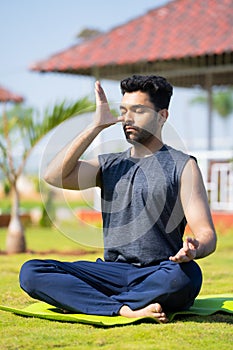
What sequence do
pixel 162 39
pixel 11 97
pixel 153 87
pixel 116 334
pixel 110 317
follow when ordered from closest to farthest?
pixel 116 334, pixel 110 317, pixel 153 87, pixel 162 39, pixel 11 97

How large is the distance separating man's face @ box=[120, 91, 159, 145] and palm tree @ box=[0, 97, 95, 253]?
14.3ft

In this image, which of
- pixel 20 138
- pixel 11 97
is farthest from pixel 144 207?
pixel 11 97

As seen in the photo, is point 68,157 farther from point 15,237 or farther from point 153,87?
point 15,237

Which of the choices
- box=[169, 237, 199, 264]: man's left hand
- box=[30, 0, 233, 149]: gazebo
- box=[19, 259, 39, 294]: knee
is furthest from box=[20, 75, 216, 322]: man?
box=[30, 0, 233, 149]: gazebo

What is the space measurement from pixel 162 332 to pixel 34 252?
19.2ft

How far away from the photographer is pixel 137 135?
442 cm

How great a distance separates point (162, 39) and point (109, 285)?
9787mm

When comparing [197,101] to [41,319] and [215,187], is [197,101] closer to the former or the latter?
[215,187]

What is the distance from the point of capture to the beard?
173 inches

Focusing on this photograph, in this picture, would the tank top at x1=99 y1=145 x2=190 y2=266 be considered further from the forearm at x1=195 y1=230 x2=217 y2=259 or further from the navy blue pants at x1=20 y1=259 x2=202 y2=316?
the forearm at x1=195 y1=230 x2=217 y2=259

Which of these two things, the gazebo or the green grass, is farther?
the gazebo

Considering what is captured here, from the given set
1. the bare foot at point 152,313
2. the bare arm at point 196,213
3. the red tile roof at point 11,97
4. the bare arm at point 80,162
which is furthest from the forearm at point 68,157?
the red tile roof at point 11,97

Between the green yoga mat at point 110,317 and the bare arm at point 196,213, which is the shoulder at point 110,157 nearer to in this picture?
the bare arm at point 196,213

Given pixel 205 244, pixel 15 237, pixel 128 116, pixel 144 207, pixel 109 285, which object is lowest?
pixel 15 237
